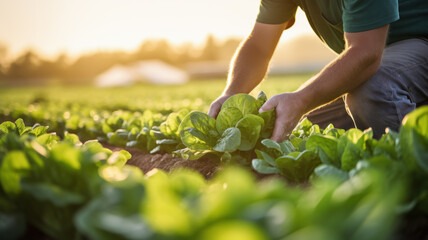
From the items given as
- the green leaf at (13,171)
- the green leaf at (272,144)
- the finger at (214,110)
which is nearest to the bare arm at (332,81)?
the green leaf at (272,144)

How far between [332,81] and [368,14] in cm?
48

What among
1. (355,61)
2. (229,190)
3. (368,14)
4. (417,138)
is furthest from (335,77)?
(229,190)

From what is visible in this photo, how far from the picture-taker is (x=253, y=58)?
4500 millimetres

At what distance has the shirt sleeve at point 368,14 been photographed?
3.36 meters

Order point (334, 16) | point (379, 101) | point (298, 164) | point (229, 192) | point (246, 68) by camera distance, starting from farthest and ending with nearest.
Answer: point (246, 68), point (334, 16), point (379, 101), point (298, 164), point (229, 192)

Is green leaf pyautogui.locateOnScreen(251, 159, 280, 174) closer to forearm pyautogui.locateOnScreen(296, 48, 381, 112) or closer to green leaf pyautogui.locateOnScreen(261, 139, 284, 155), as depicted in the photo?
green leaf pyautogui.locateOnScreen(261, 139, 284, 155)

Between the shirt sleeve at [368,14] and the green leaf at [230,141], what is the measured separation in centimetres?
111

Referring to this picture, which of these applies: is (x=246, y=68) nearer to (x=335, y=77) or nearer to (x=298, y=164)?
(x=335, y=77)

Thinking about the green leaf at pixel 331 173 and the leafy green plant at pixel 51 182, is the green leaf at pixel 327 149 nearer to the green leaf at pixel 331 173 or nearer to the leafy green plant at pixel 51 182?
the green leaf at pixel 331 173

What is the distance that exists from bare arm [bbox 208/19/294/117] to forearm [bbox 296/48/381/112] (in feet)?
3.45

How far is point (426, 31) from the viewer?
4355mm

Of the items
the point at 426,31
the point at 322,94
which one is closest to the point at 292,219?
the point at 322,94

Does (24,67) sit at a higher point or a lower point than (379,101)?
lower

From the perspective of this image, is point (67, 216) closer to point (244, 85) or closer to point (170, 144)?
point (170, 144)
